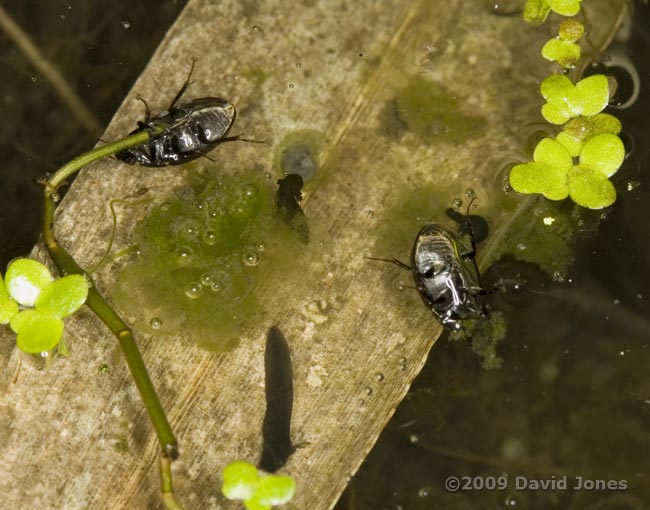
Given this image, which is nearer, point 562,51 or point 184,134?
point 184,134

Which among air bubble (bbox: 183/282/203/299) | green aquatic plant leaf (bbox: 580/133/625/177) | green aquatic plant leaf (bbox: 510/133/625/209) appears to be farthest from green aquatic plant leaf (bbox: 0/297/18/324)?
green aquatic plant leaf (bbox: 580/133/625/177)

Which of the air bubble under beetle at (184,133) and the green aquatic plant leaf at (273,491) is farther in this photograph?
the air bubble under beetle at (184,133)

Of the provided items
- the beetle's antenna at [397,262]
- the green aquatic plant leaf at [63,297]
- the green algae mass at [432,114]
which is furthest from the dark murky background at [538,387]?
the green algae mass at [432,114]

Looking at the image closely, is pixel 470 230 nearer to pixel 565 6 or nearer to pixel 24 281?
pixel 565 6

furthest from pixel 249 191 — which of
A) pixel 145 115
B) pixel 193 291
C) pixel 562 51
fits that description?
pixel 562 51

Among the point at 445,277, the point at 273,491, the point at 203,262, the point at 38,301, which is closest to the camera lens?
the point at 273,491

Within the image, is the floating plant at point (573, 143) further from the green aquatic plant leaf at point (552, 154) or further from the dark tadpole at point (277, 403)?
the dark tadpole at point (277, 403)
